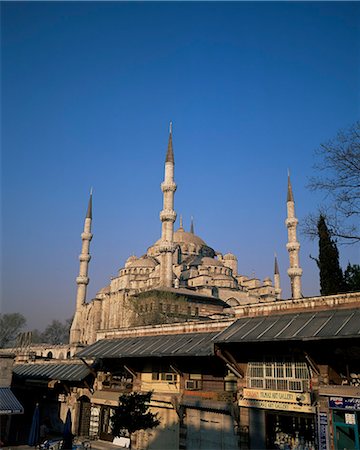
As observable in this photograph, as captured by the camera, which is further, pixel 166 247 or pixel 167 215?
pixel 167 215

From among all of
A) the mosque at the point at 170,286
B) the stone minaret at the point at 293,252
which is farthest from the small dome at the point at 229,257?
the stone minaret at the point at 293,252

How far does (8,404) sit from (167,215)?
81.5 feet

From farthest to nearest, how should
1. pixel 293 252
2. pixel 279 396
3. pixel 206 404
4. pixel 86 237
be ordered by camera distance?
pixel 86 237 < pixel 293 252 < pixel 206 404 < pixel 279 396

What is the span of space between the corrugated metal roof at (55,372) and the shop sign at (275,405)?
7.49 meters

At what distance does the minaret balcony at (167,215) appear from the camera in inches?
1433

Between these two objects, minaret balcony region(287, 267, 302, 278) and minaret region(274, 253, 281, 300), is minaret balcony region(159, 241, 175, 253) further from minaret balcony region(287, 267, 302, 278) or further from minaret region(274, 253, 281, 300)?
minaret region(274, 253, 281, 300)

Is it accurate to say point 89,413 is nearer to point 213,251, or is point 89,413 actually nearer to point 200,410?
point 200,410

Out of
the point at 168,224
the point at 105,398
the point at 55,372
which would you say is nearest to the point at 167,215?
the point at 168,224

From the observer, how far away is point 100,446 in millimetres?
14672

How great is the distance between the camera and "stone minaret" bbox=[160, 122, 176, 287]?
35469 mm

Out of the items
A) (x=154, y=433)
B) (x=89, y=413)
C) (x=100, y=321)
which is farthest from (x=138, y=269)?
(x=154, y=433)

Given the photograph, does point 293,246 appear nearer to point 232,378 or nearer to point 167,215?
point 167,215

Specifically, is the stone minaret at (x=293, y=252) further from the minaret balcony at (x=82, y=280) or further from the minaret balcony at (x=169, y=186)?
the minaret balcony at (x=82, y=280)

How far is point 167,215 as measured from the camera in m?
36.5
